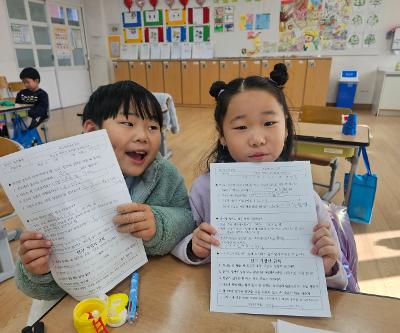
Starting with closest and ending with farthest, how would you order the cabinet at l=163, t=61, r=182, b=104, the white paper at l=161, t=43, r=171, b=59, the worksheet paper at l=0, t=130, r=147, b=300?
the worksheet paper at l=0, t=130, r=147, b=300
the cabinet at l=163, t=61, r=182, b=104
the white paper at l=161, t=43, r=171, b=59

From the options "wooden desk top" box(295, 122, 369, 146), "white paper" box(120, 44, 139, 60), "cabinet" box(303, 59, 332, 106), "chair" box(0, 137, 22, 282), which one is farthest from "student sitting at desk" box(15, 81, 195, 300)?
"white paper" box(120, 44, 139, 60)

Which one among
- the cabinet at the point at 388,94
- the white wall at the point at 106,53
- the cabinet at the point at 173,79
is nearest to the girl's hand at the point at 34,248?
the white wall at the point at 106,53

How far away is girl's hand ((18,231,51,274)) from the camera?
558 millimetres

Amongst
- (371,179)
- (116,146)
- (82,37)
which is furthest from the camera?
(82,37)

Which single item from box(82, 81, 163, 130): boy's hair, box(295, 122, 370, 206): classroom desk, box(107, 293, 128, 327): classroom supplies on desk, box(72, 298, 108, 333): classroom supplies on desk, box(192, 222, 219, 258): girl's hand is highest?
box(82, 81, 163, 130): boy's hair

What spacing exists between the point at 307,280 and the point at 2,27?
6.94 meters

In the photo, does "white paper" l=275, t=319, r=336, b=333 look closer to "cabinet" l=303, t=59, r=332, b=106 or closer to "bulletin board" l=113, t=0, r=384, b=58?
"cabinet" l=303, t=59, r=332, b=106

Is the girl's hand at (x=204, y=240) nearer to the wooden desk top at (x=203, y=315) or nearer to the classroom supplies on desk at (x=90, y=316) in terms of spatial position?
the wooden desk top at (x=203, y=315)

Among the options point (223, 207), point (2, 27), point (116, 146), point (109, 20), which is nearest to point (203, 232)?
point (223, 207)

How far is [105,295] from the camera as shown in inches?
23.9

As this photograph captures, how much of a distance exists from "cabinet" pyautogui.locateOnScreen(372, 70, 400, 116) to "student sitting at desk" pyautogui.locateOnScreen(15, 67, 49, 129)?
5.99 m

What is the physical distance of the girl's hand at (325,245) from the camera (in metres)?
0.60

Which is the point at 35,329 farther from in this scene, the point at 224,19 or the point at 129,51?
the point at 129,51

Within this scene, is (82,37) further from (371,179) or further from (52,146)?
(52,146)
